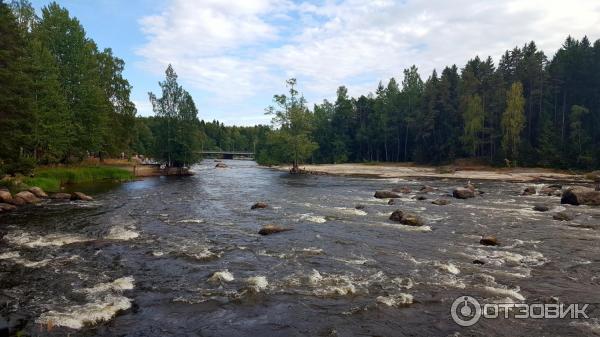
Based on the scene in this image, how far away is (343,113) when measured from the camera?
141 meters

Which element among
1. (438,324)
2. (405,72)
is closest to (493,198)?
(438,324)

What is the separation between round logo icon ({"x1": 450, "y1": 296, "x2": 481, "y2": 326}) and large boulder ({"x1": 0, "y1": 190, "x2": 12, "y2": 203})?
33.9 metres

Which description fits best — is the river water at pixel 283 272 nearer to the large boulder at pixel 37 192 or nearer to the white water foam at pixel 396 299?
the white water foam at pixel 396 299

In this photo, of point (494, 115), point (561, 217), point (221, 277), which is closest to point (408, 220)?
point (561, 217)

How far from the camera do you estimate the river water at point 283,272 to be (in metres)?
10.9

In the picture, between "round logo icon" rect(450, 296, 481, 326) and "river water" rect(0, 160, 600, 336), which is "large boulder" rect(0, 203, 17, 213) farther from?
"round logo icon" rect(450, 296, 481, 326)

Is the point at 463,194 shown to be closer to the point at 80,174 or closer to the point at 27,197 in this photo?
the point at 27,197

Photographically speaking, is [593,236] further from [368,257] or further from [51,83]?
[51,83]

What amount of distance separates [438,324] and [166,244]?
1396 centimetres

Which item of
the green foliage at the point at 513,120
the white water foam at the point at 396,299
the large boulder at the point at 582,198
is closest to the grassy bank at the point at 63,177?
the white water foam at the point at 396,299

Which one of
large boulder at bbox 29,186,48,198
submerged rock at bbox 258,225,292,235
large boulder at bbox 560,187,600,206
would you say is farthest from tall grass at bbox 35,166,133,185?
large boulder at bbox 560,187,600,206

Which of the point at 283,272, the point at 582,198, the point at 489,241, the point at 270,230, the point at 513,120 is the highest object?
the point at 513,120

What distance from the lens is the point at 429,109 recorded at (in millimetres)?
107250

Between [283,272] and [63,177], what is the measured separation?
1781 inches
